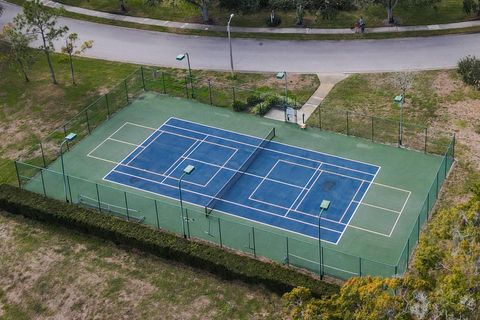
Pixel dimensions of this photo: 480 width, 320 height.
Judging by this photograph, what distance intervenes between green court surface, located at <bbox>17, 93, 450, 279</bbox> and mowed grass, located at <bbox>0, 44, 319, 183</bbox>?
315cm

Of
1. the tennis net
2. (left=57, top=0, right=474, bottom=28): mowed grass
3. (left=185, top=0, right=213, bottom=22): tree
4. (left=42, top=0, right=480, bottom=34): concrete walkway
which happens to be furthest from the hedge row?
(left=57, top=0, right=474, bottom=28): mowed grass

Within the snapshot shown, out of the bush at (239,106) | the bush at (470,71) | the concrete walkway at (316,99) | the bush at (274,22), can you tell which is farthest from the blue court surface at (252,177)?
the bush at (274,22)

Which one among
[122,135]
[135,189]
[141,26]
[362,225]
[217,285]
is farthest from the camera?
[141,26]

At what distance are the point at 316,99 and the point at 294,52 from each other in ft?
26.4

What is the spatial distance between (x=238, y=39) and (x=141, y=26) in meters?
9.56

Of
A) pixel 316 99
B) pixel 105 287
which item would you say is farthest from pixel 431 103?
pixel 105 287

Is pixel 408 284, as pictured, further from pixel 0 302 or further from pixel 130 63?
pixel 130 63

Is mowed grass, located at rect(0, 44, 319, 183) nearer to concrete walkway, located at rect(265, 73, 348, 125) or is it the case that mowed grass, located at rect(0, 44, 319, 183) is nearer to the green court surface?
concrete walkway, located at rect(265, 73, 348, 125)

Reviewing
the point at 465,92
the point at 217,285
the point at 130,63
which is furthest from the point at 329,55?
the point at 217,285

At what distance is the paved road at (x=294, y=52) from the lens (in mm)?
58125

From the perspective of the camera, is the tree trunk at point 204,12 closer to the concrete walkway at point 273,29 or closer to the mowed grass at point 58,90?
the concrete walkway at point 273,29

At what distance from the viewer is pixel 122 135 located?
51.9m

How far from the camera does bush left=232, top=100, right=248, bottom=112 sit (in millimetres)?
53312

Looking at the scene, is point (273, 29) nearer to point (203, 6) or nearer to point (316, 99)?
point (203, 6)
